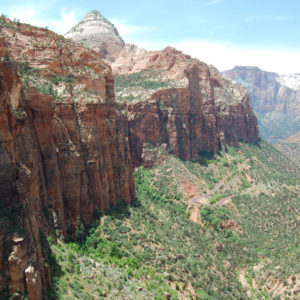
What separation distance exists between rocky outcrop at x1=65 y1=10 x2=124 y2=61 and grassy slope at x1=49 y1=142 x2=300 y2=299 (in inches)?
2914

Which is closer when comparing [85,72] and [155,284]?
[155,284]

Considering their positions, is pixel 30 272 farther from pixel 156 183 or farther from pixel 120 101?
pixel 120 101

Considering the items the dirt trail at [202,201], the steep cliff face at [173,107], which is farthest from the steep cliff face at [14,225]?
the steep cliff face at [173,107]

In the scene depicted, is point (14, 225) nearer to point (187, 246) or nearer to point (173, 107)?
point (187, 246)

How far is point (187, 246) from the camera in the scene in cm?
5006

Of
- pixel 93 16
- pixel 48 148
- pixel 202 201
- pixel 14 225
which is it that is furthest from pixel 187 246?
pixel 93 16

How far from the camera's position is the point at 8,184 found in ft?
73.9

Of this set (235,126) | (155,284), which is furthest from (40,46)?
(235,126)

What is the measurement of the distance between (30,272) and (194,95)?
84.3m

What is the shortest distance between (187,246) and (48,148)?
1066 inches

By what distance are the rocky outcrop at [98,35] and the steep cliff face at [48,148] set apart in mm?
90044

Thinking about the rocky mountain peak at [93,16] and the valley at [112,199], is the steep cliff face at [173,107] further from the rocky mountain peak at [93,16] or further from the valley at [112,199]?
the rocky mountain peak at [93,16]

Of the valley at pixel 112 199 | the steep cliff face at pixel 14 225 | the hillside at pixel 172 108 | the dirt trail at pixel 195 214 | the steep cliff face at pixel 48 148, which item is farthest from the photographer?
the hillside at pixel 172 108

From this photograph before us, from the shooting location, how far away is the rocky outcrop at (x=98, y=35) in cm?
13738
